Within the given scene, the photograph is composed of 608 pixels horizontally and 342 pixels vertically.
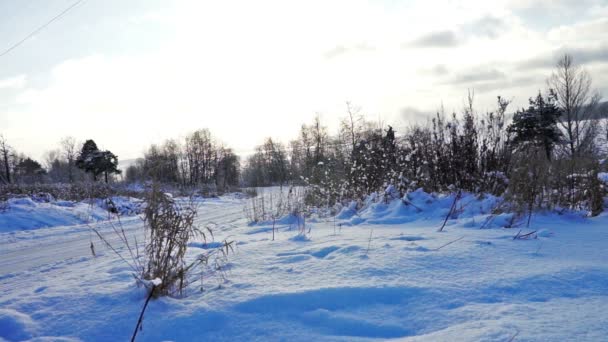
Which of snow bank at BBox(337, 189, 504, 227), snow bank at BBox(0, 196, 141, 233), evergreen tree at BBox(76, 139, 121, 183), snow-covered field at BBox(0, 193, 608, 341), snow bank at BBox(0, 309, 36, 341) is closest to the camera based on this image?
snow-covered field at BBox(0, 193, 608, 341)

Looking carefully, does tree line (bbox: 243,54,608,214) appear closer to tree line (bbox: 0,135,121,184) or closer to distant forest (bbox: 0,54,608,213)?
distant forest (bbox: 0,54,608,213)

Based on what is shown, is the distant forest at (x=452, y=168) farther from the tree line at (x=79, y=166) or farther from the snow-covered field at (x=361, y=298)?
the tree line at (x=79, y=166)

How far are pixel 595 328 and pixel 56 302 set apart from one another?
3.29 meters

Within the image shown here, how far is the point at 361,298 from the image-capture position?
2.31 meters

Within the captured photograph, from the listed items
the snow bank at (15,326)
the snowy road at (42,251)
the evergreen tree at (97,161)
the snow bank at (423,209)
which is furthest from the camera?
the evergreen tree at (97,161)

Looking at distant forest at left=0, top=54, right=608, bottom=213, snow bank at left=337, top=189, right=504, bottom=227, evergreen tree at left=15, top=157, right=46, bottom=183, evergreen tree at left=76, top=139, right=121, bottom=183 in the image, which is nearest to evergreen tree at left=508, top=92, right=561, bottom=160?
distant forest at left=0, top=54, right=608, bottom=213

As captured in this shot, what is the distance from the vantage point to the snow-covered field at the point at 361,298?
1.90m

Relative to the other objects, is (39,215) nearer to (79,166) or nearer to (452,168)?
(452,168)

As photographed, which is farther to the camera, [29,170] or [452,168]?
[29,170]

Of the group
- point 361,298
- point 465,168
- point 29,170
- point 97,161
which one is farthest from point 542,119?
point 29,170

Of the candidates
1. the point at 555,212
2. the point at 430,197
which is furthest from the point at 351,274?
the point at 555,212

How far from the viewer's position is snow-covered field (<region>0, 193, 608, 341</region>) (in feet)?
6.24

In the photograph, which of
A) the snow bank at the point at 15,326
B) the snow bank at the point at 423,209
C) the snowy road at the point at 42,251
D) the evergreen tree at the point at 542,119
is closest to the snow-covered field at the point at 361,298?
the snow bank at the point at 15,326

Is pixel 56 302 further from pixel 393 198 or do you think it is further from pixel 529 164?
pixel 529 164
